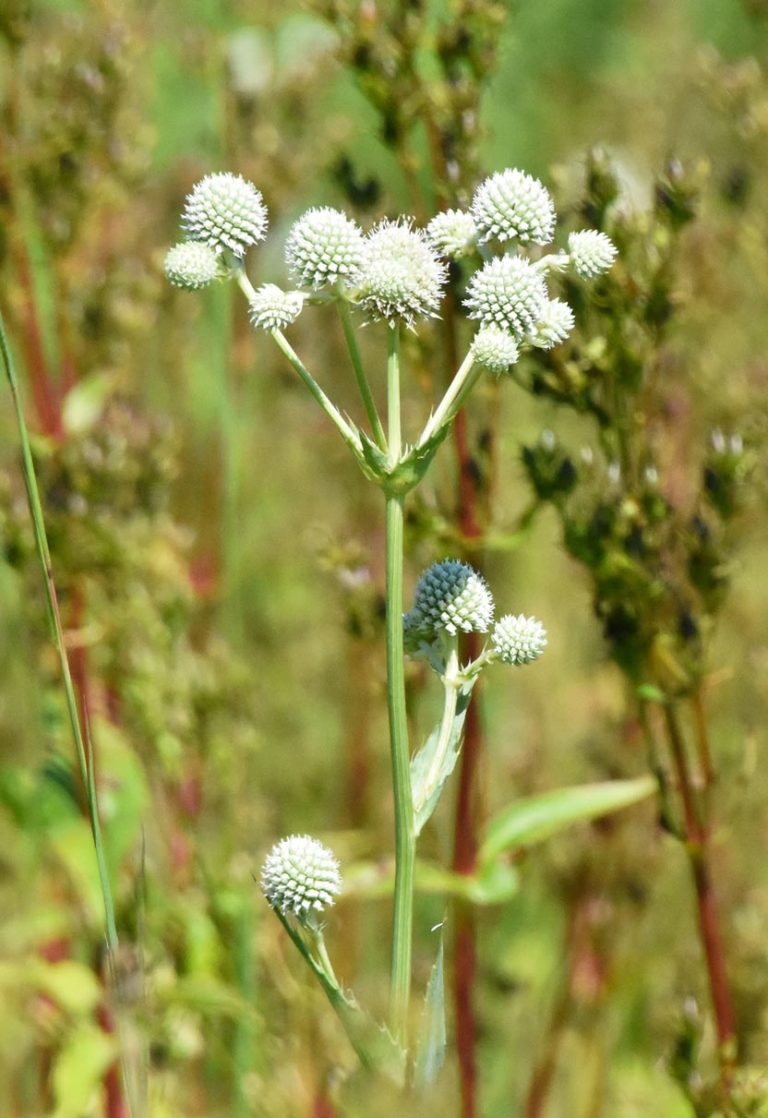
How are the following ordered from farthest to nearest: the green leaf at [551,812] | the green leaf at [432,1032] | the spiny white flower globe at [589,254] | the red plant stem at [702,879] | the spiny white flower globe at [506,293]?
the green leaf at [551,812] < the red plant stem at [702,879] < the spiny white flower globe at [589,254] < the spiny white flower globe at [506,293] < the green leaf at [432,1032]

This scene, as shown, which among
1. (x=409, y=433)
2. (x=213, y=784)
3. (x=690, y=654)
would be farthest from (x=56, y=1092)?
(x=409, y=433)

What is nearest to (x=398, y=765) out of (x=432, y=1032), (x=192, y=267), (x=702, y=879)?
(x=432, y=1032)

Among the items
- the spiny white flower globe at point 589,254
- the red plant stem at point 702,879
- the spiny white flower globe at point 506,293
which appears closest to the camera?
the spiny white flower globe at point 506,293

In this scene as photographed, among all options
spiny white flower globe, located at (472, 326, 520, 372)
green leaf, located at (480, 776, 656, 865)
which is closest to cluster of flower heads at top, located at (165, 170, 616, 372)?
spiny white flower globe, located at (472, 326, 520, 372)

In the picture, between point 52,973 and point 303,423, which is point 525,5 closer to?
point 303,423

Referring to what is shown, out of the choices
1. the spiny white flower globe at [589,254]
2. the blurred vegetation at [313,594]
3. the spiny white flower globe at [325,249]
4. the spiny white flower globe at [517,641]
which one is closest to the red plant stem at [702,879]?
the blurred vegetation at [313,594]

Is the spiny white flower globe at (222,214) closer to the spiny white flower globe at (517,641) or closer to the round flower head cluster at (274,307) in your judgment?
the round flower head cluster at (274,307)

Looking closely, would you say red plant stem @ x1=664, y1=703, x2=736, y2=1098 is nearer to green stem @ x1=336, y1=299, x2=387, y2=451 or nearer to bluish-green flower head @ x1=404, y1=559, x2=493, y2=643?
bluish-green flower head @ x1=404, y1=559, x2=493, y2=643
